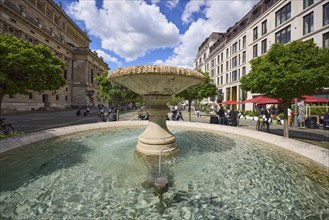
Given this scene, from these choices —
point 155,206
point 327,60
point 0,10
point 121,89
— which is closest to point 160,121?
point 155,206

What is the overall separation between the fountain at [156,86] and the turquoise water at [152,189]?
660 mm

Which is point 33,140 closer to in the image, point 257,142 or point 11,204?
point 11,204

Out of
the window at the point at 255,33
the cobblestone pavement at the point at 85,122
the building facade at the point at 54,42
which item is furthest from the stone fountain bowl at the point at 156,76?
the window at the point at 255,33

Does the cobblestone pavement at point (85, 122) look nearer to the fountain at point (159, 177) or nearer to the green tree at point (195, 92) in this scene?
the green tree at point (195, 92)

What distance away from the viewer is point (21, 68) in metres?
6.98

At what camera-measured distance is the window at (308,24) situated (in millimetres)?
23406

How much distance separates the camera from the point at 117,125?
448 inches

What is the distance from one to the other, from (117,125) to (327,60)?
11445mm

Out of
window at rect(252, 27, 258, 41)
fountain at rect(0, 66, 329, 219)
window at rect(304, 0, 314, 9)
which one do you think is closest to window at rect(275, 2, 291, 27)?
window at rect(304, 0, 314, 9)

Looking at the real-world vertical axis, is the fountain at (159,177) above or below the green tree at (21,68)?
below

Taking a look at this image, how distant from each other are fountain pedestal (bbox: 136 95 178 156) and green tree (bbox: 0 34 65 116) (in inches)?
190

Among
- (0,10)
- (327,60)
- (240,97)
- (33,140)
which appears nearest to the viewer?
(33,140)

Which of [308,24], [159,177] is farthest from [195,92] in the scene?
[308,24]

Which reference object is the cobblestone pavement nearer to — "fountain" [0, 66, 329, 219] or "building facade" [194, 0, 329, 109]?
"fountain" [0, 66, 329, 219]
